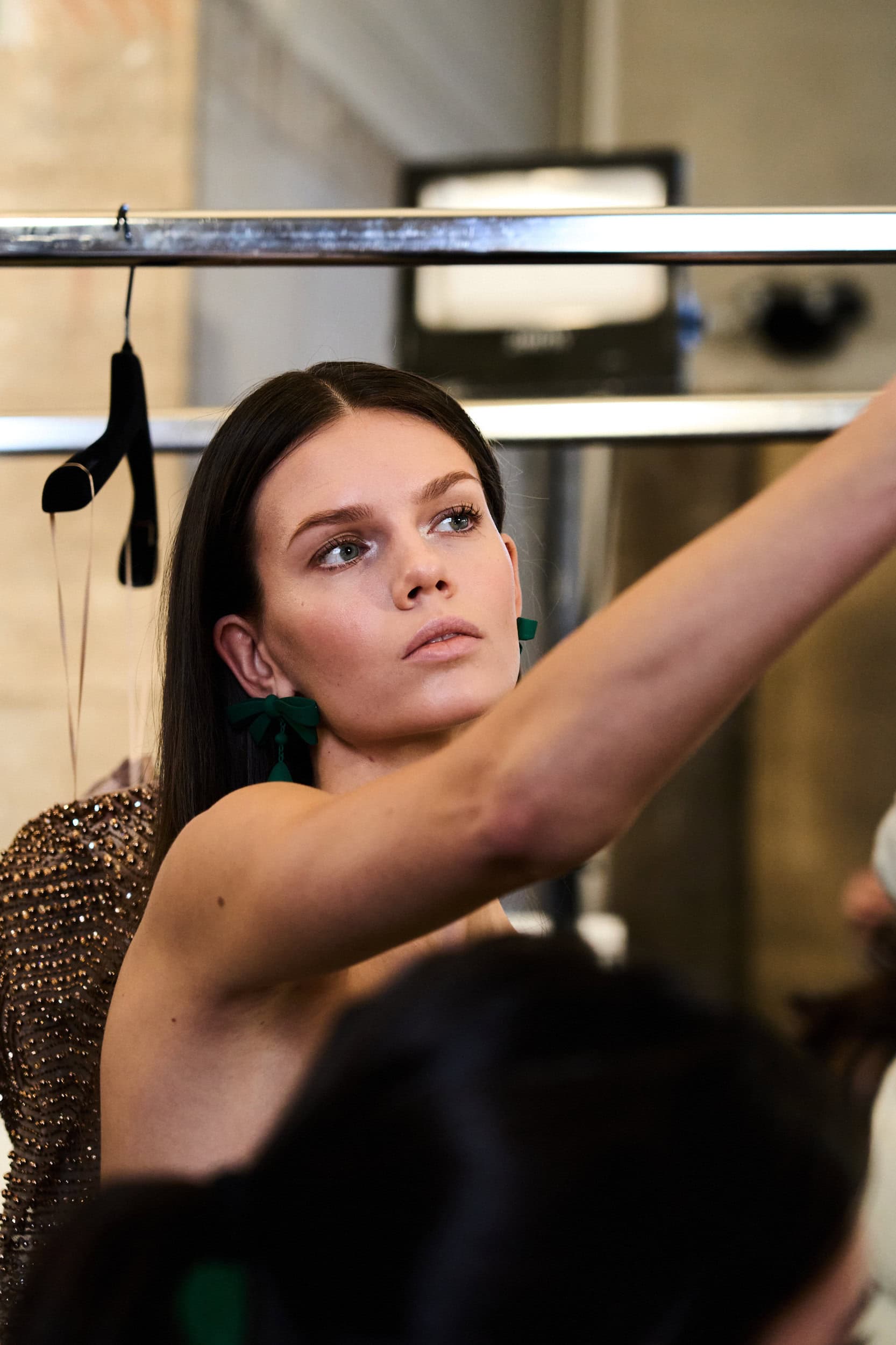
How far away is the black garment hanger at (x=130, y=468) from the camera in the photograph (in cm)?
104

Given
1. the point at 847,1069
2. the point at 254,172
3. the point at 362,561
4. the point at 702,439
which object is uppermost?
the point at 254,172

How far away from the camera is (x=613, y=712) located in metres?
0.64

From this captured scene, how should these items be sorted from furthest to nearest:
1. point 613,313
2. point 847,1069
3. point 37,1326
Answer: point 613,313 → point 847,1069 → point 37,1326

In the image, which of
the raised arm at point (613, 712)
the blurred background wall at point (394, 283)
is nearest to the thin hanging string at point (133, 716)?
the raised arm at point (613, 712)

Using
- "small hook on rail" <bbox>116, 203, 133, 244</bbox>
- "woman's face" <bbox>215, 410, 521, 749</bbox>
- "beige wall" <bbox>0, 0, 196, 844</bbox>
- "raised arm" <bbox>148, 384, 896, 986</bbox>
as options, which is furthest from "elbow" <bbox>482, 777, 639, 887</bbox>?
"beige wall" <bbox>0, 0, 196, 844</bbox>

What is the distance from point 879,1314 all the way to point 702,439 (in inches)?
27.1

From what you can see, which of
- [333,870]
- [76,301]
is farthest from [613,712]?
[76,301]

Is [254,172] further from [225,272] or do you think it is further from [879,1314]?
[879,1314]

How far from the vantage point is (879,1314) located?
990 mm

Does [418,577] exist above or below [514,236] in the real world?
below

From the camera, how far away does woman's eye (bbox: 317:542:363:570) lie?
99cm

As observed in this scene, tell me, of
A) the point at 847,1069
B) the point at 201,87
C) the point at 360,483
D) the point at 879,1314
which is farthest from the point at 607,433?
the point at 201,87

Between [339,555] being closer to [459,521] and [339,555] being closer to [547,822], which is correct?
[459,521]

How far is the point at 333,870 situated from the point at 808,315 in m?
3.59
